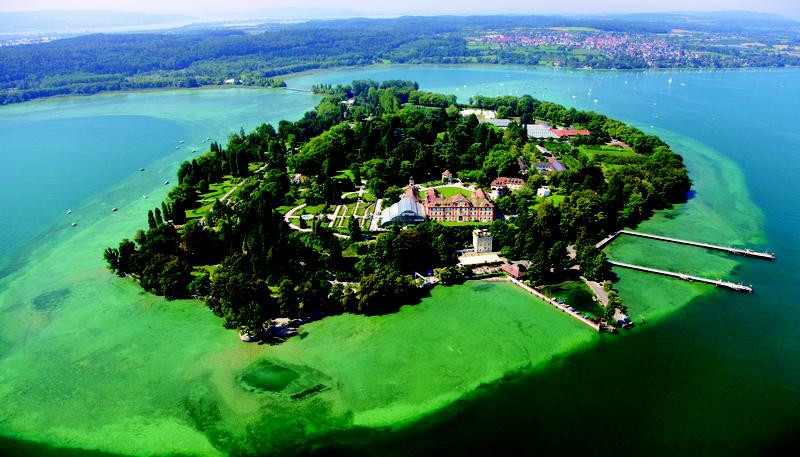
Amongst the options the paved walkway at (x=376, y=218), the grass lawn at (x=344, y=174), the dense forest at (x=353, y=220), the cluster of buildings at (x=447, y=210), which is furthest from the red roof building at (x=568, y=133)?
the paved walkway at (x=376, y=218)

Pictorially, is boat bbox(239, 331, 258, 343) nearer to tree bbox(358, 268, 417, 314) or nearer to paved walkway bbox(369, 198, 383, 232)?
tree bbox(358, 268, 417, 314)

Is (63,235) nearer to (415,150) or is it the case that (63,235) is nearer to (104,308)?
(104,308)

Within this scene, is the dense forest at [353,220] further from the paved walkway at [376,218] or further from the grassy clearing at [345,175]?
the paved walkway at [376,218]

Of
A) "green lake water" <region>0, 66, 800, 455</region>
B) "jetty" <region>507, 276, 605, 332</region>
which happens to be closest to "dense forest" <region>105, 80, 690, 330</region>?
"jetty" <region>507, 276, 605, 332</region>

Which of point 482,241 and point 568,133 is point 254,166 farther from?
point 568,133

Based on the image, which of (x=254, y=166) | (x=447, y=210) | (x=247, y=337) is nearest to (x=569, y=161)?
Result: (x=447, y=210)

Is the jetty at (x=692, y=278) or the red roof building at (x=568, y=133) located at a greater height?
the red roof building at (x=568, y=133)

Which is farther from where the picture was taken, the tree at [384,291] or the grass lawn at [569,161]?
the grass lawn at [569,161]
